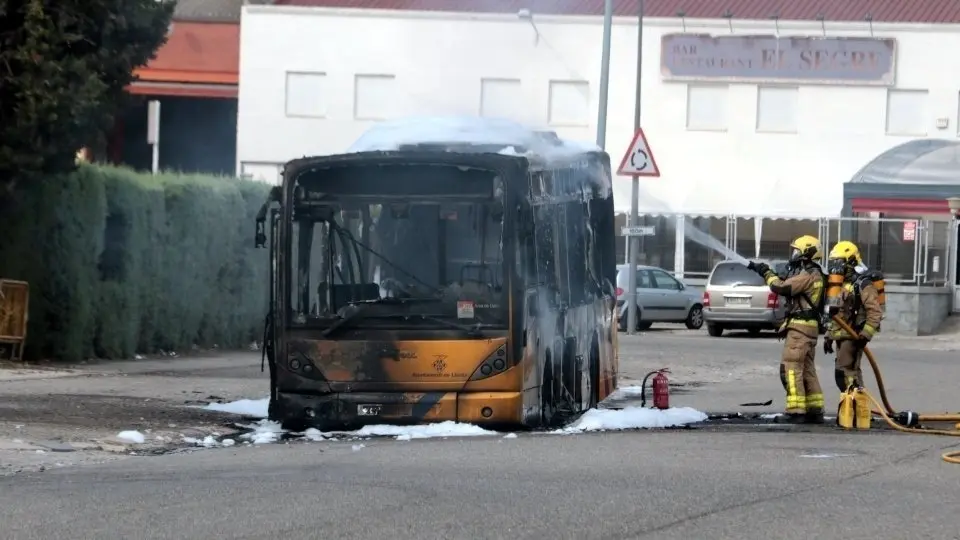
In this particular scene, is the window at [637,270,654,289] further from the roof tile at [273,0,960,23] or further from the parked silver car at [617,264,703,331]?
the roof tile at [273,0,960,23]

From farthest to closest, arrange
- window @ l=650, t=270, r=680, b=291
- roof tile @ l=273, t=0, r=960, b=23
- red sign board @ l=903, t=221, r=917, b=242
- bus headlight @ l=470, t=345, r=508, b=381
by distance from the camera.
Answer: roof tile @ l=273, t=0, r=960, b=23 → red sign board @ l=903, t=221, r=917, b=242 → window @ l=650, t=270, r=680, b=291 → bus headlight @ l=470, t=345, r=508, b=381

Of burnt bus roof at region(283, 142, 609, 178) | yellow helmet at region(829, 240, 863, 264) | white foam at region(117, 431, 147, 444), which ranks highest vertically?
burnt bus roof at region(283, 142, 609, 178)

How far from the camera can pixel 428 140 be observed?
1594cm

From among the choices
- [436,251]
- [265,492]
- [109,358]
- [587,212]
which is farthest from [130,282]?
[265,492]

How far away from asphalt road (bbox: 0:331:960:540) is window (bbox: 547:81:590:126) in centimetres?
3074

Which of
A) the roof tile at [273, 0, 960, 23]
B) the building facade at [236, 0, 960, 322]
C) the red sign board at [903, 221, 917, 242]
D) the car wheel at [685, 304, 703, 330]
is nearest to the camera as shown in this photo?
the car wheel at [685, 304, 703, 330]

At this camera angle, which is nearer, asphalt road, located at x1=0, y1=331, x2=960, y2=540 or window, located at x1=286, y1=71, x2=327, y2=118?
asphalt road, located at x1=0, y1=331, x2=960, y2=540

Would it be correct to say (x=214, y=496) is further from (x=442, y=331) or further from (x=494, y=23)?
(x=494, y=23)

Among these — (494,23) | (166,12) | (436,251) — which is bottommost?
(436,251)

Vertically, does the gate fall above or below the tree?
below

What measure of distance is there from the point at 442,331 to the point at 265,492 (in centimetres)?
435

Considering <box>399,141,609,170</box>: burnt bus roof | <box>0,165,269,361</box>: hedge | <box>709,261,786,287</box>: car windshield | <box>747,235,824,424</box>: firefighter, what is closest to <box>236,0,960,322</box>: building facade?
<box>709,261,786,287</box>: car windshield

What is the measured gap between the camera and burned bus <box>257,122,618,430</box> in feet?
47.3

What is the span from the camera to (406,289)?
14.6 metres
